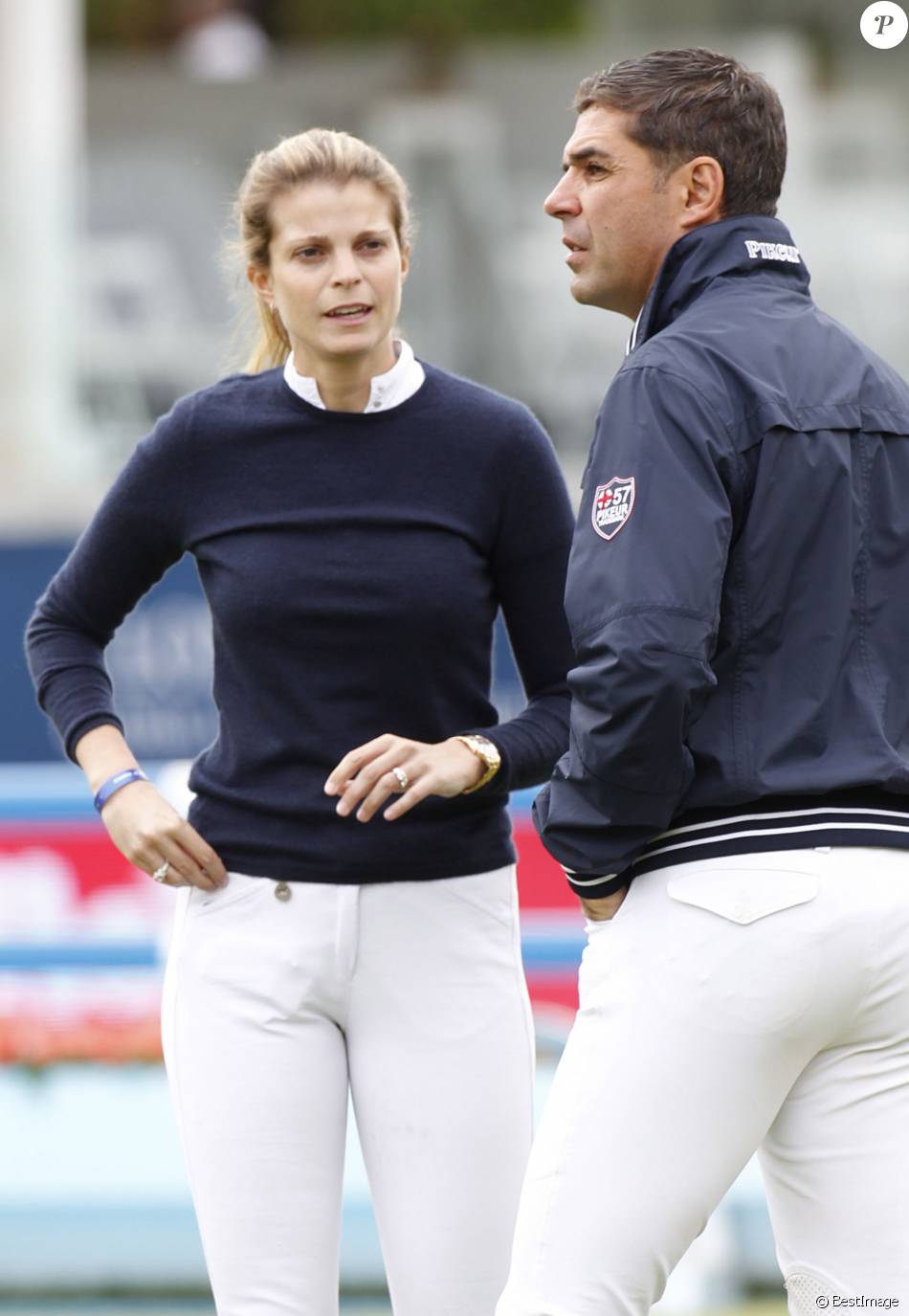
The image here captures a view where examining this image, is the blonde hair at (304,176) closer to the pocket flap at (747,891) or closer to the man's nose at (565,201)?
the man's nose at (565,201)

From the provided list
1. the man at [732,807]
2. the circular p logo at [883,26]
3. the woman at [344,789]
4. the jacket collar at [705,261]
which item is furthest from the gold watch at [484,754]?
the circular p logo at [883,26]

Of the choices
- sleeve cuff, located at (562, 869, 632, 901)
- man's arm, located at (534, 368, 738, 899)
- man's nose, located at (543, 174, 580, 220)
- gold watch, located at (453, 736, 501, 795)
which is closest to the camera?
man's arm, located at (534, 368, 738, 899)

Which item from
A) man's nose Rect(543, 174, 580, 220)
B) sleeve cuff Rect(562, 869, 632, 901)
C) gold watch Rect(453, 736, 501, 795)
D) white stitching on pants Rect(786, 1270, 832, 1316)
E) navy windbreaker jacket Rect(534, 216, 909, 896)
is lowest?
white stitching on pants Rect(786, 1270, 832, 1316)

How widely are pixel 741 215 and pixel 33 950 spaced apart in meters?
2.85

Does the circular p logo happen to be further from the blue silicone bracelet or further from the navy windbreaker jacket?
the blue silicone bracelet

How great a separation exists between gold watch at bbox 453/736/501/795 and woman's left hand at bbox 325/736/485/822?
0.19 ft

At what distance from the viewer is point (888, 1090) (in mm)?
2287

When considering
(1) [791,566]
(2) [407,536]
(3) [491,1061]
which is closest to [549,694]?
(2) [407,536]

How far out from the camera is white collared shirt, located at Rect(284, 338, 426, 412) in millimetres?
2754

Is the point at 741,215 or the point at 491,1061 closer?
the point at 741,215

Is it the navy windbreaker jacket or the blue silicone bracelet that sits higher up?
the navy windbreaker jacket

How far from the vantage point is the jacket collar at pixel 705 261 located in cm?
232

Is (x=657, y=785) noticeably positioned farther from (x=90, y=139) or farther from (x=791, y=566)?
(x=90, y=139)

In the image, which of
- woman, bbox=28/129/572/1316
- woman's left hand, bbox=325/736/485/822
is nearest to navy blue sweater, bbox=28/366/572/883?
A: woman, bbox=28/129/572/1316
